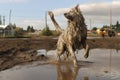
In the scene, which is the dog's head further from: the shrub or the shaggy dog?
the shrub

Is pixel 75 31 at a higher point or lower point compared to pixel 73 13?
lower

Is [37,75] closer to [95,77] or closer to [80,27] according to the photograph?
[95,77]

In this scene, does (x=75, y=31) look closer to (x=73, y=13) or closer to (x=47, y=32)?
(x=73, y=13)

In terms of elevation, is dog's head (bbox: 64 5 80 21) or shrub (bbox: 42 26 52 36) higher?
dog's head (bbox: 64 5 80 21)

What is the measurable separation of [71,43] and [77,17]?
956mm

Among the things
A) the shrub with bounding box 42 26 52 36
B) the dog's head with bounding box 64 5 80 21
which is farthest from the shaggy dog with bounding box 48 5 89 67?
the shrub with bounding box 42 26 52 36

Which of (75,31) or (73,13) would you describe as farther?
(75,31)

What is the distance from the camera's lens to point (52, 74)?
1021 cm

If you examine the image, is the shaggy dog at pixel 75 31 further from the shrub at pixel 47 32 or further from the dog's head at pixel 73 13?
the shrub at pixel 47 32

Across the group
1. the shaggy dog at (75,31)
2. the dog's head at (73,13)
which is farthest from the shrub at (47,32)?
the dog's head at (73,13)

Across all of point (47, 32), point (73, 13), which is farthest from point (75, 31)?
point (47, 32)

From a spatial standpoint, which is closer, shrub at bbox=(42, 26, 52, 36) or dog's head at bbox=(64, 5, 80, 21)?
dog's head at bbox=(64, 5, 80, 21)

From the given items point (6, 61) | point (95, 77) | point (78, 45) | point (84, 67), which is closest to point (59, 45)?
point (78, 45)

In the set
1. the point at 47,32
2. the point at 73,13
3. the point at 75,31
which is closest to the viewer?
the point at 73,13
